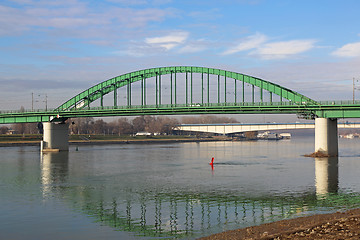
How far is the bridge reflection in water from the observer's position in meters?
24.9

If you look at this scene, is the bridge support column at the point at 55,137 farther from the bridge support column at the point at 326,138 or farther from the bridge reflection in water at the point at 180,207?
the bridge reflection in water at the point at 180,207

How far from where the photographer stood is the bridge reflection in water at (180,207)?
81.6 feet

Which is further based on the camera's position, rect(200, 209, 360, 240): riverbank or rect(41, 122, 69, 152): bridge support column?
rect(41, 122, 69, 152): bridge support column

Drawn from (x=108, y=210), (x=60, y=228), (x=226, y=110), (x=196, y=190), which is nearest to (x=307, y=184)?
(x=196, y=190)

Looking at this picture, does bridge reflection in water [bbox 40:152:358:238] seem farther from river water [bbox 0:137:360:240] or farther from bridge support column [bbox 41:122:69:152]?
bridge support column [bbox 41:122:69:152]

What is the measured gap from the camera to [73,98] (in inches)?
4437

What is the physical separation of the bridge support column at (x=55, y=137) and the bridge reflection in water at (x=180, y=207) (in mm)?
67197

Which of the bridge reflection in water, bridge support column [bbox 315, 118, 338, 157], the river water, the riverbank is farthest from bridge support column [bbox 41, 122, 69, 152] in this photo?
the riverbank

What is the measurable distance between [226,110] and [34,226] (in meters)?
71.3

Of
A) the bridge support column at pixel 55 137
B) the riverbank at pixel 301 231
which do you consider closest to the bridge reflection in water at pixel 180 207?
the riverbank at pixel 301 231

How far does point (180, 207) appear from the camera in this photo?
30672mm

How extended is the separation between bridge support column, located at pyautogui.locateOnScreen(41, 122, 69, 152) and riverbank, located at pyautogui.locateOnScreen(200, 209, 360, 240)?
90.3 metres

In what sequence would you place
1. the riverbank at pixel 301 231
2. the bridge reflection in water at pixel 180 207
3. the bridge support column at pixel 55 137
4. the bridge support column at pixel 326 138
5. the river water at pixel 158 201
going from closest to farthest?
the riverbank at pixel 301 231 → the river water at pixel 158 201 → the bridge reflection in water at pixel 180 207 → the bridge support column at pixel 326 138 → the bridge support column at pixel 55 137

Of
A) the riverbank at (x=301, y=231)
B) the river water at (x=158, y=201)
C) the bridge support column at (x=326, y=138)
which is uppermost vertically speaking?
the bridge support column at (x=326, y=138)
